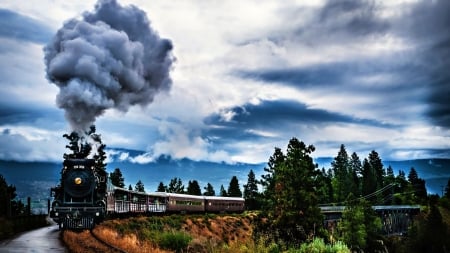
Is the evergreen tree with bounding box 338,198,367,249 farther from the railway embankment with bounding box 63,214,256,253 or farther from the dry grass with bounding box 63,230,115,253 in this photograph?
the dry grass with bounding box 63,230,115,253

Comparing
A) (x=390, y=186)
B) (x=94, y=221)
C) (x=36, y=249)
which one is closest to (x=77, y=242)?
(x=36, y=249)

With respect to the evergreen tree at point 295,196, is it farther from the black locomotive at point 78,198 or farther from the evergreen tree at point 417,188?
the evergreen tree at point 417,188

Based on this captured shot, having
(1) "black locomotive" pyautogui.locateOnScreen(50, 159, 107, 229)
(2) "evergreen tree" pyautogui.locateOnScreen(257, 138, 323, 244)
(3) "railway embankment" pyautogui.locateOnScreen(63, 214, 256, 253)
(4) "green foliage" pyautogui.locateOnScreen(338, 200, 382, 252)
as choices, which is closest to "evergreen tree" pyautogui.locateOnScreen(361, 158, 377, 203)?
(4) "green foliage" pyautogui.locateOnScreen(338, 200, 382, 252)

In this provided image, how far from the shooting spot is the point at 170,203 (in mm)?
59312

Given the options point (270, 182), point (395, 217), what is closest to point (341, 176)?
point (395, 217)

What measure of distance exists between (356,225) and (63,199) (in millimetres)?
Result: 58434

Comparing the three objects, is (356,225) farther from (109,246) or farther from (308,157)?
(109,246)

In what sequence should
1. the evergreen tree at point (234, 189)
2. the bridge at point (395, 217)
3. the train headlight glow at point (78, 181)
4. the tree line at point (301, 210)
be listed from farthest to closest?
the evergreen tree at point (234, 189) < the bridge at point (395, 217) < the tree line at point (301, 210) < the train headlight glow at point (78, 181)

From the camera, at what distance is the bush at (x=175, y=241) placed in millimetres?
18344

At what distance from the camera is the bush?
1834 centimetres

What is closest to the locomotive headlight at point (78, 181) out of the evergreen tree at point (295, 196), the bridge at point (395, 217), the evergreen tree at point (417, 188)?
the evergreen tree at point (295, 196)

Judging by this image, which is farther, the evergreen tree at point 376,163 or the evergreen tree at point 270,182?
the evergreen tree at point 376,163

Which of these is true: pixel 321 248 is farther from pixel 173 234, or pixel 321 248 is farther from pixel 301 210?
pixel 301 210

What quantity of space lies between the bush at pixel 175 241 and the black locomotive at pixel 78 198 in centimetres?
918
